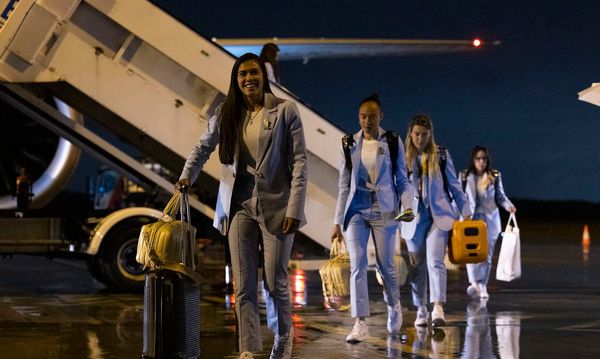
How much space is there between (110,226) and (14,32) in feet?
8.52

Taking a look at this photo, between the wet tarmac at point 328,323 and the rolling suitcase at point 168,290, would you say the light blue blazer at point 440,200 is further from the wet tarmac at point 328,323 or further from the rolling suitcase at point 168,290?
the rolling suitcase at point 168,290

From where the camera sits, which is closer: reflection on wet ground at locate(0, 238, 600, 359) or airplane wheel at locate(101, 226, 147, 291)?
reflection on wet ground at locate(0, 238, 600, 359)

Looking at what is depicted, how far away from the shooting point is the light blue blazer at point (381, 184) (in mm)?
9633

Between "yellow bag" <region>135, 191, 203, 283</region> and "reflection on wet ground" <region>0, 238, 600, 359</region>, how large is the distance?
1.44 m

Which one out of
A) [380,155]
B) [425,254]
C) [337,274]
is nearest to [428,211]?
[425,254]

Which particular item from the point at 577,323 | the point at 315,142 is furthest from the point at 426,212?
the point at 315,142

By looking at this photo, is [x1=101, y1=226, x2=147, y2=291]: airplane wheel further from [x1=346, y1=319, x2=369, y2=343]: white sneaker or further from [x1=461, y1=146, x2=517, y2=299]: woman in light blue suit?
[x1=346, y1=319, x2=369, y2=343]: white sneaker

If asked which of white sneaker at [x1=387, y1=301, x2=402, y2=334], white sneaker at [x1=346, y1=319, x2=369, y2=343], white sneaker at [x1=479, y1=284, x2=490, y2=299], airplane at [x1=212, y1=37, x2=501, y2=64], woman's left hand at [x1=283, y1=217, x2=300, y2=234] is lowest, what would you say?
white sneaker at [x1=346, y1=319, x2=369, y2=343]

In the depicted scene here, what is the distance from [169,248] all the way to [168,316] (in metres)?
0.41

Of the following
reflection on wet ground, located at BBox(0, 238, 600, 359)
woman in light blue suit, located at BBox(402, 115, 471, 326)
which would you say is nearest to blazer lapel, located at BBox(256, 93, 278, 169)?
reflection on wet ground, located at BBox(0, 238, 600, 359)

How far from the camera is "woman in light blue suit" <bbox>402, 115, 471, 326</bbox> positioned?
10680 millimetres

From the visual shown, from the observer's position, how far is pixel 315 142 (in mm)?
13312

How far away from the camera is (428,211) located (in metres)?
10.7

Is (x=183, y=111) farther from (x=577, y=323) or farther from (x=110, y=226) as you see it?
(x=577, y=323)
